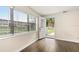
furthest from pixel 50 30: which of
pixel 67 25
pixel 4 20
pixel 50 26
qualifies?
pixel 4 20

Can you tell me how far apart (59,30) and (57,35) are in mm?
466

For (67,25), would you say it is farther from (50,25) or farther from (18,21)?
(18,21)

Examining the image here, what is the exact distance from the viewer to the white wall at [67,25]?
727cm

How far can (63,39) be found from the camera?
8.12 meters

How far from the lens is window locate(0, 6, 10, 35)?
352cm

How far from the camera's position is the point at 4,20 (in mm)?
3648

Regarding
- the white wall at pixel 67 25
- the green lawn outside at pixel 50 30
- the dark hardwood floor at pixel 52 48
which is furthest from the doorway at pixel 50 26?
the dark hardwood floor at pixel 52 48

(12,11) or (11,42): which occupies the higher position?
(12,11)

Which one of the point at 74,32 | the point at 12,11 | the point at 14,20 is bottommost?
the point at 74,32

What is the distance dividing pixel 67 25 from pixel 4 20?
5.26m

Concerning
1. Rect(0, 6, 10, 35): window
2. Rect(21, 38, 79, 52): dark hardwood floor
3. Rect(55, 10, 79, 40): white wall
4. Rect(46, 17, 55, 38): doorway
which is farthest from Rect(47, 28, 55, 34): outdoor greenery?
Rect(0, 6, 10, 35): window
